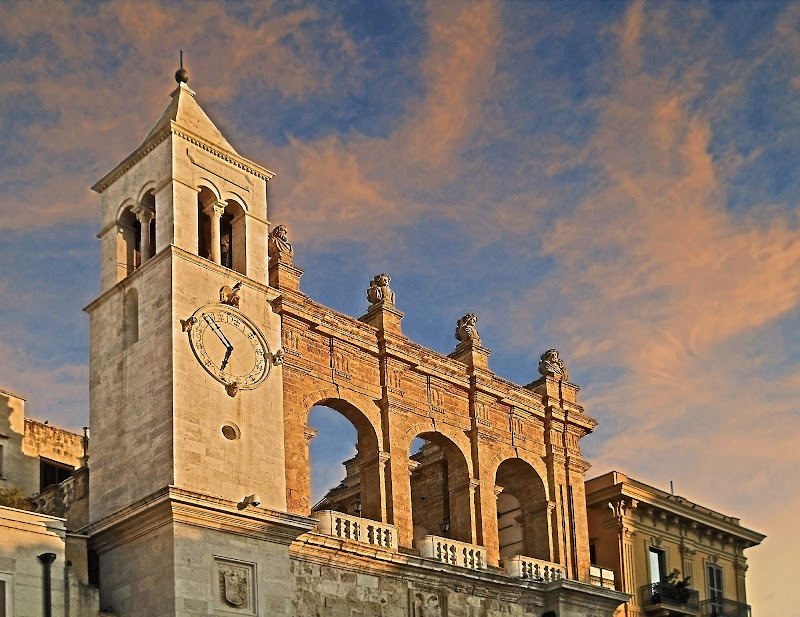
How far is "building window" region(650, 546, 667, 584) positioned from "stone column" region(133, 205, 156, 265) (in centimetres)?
2011

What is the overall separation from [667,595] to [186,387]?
19.7m

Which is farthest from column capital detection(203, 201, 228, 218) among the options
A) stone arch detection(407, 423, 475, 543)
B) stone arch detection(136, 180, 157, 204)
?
stone arch detection(407, 423, 475, 543)

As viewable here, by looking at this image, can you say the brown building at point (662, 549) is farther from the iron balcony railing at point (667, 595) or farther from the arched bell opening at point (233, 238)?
the arched bell opening at point (233, 238)

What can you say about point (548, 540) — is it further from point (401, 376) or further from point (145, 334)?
point (145, 334)

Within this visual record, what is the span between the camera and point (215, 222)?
3262 cm

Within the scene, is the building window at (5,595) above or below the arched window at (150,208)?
below

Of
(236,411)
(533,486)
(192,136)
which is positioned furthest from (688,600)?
(192,136)

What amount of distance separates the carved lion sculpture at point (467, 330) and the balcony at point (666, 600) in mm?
10094

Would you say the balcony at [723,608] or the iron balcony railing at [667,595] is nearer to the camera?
the iron balcony railing at [667,595]

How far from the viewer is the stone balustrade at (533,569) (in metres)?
36.2

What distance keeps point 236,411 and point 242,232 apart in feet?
16.2

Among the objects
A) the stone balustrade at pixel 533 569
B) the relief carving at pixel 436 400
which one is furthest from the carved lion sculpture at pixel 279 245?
the stone balustrade at pixel 533 569

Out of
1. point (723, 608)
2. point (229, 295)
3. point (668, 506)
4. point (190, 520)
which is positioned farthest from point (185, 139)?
point (723, 608)

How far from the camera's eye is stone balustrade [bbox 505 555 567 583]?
36156mm
